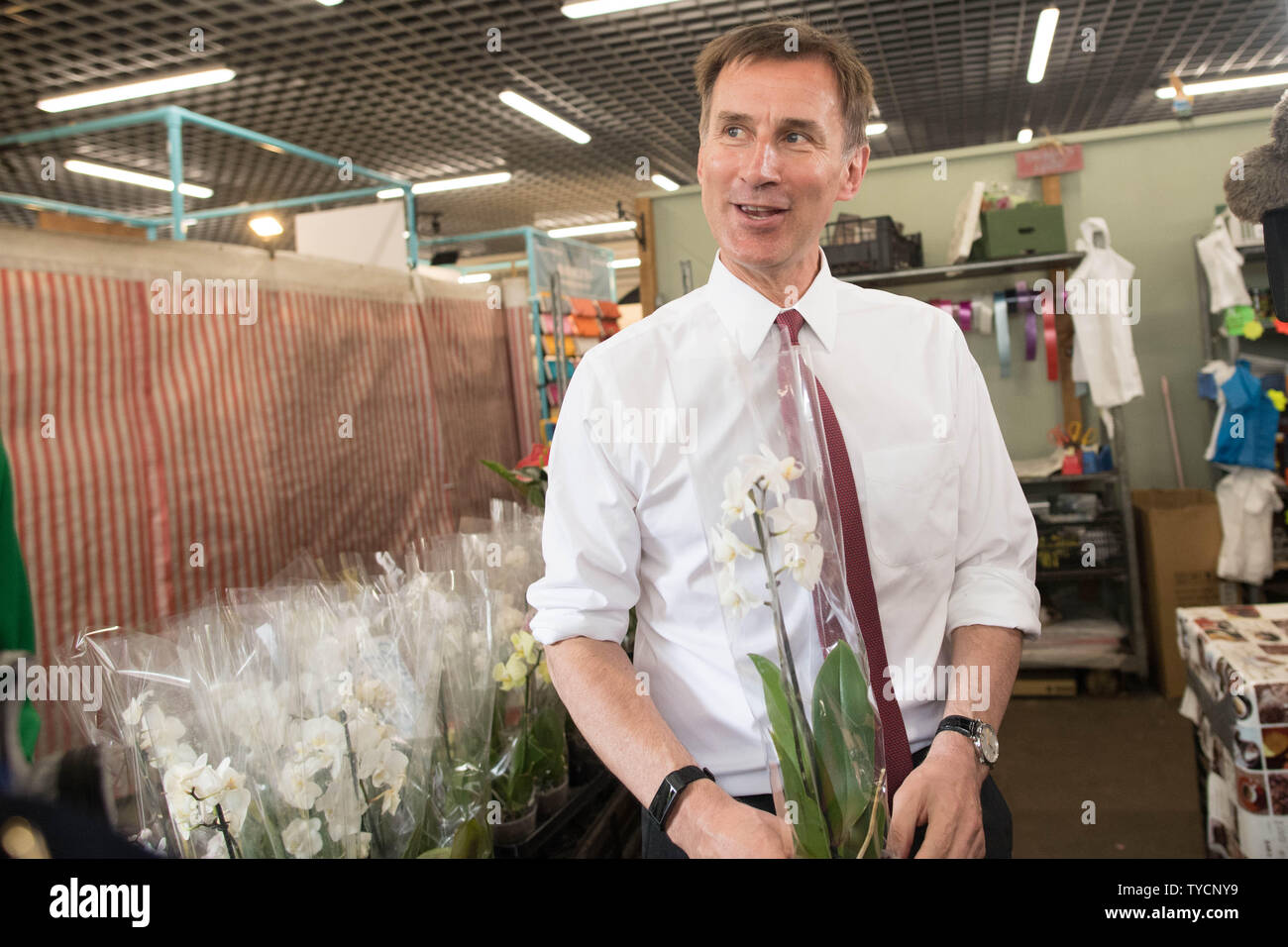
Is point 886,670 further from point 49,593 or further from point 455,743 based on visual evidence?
point 49,593

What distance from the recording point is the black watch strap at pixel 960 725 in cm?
82

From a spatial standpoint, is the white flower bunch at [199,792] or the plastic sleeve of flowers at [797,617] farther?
the white flower bunch at [199,792]

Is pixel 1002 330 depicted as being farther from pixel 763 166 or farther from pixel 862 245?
pixel 763 166

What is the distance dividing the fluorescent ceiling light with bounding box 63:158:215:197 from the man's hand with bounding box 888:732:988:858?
8520 millimetres

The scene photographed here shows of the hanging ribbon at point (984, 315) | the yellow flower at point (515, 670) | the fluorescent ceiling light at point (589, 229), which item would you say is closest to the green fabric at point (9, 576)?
the yellow flower at point (515, 670)

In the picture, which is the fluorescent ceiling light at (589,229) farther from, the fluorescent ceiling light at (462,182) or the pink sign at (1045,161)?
the pink sign at (1045,161)

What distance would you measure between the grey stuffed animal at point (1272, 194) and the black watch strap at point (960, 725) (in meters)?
0.44

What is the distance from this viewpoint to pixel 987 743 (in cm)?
83

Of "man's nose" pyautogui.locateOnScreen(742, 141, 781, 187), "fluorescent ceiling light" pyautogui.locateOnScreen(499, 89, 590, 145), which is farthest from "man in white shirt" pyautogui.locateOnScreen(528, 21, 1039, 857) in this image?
"fluorescent ceiling light" pyautogui.locateOnScreen(499, 89, 590, 145)

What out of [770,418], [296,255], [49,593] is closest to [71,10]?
[296,255]

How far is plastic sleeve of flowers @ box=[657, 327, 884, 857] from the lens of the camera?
0.59 meters

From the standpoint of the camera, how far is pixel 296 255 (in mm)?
2932

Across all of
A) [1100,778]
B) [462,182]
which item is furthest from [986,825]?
[462,182]
